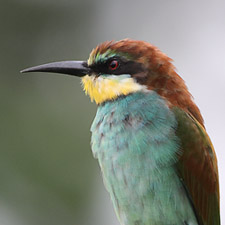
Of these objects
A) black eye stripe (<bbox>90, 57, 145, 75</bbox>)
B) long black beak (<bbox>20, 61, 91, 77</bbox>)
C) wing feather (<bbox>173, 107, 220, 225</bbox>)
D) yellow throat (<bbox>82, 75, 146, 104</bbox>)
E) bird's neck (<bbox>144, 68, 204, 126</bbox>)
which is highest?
long black beak (<bbox>20, 61, 91, 77</bbox>)

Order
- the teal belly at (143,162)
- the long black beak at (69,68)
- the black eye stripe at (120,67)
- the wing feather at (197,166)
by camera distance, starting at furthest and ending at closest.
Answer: the long black beak at (69,68) → the black eye stripe at (120,67) → the wing feather at (197,166) → the teal belly at (143,162)

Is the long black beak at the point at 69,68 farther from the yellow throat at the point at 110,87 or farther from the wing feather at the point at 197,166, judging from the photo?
the wing feather at the point at 197,166

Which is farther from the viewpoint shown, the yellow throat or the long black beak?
the long black beak

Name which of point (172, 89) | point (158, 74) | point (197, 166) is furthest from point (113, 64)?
point (197, 166)

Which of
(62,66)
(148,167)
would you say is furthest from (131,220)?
(62,66)

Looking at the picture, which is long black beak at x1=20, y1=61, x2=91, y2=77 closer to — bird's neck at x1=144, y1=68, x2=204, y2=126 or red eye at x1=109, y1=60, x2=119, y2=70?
red eye at x1=109, y1=60, x2=119, y2=70

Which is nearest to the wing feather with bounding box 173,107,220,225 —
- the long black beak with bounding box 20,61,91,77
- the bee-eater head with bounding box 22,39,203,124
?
the bee-eater head with bounding box 22,39,203,124

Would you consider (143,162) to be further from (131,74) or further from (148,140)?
(131,74)

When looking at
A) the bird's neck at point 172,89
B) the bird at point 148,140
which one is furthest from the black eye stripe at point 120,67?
the bird's neck at point 172,89

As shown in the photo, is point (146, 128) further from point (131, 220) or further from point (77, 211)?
point (77, 211)
